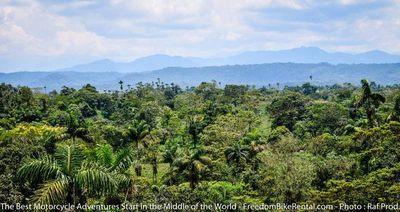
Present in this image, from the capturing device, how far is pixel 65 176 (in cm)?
1611

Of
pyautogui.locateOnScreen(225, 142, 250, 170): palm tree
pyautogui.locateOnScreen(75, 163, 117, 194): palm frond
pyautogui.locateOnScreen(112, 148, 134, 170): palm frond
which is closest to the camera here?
pyautogui.locateOnScreen(75, 163, 117, 194): palm frond

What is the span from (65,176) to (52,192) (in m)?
0.93

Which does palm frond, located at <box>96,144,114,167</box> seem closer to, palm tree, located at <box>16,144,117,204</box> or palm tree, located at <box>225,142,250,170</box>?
palm tree, located at <box>16,144,117,204</box>

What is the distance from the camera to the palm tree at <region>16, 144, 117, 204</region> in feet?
51.0

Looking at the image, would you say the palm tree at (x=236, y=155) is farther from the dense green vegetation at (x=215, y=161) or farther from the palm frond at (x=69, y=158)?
the palm frond at (x=69, y=158)

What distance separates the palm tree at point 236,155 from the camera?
148 ft

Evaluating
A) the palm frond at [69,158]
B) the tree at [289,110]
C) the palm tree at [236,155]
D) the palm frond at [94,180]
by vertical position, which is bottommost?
the palm tree at [236,155]

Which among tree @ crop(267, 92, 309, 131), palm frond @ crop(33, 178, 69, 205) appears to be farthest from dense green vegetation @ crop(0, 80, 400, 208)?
tree @ crop(267, 92, 309, 131)

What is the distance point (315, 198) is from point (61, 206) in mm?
14845

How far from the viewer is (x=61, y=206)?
16.6 m

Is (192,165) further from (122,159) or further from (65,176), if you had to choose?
(65,176)

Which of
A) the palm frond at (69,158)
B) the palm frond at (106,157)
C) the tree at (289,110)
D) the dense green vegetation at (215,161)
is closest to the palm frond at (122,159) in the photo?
the dense green vegetation at (215,161)

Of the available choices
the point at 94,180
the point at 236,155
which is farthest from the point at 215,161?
the point at 94,180

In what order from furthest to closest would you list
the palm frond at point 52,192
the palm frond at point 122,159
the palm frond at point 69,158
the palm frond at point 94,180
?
the palm frond at point 122,159, the palm frond at point 69,158, the palm frond at point 94,180, the palm frond at point 52,192
